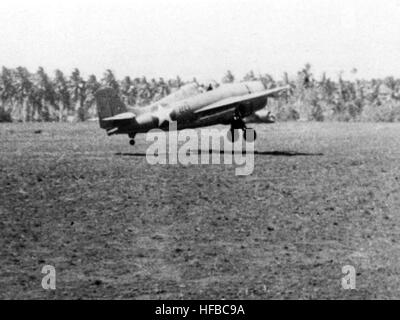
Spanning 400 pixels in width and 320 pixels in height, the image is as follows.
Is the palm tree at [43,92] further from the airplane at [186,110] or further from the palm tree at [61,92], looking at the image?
the airplane at [186,110]

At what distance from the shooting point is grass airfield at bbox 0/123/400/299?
7.72 metres

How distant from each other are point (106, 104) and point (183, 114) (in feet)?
11.4

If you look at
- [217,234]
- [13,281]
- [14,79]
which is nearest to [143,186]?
[217,234]

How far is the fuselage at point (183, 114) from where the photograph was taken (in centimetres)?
2591

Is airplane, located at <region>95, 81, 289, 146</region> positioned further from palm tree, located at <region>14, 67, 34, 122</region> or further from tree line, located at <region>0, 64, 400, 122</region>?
palm tree, located at <region>14, 67, 34, 122</region>

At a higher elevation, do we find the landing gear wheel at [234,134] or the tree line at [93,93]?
the tree line at [93,93]

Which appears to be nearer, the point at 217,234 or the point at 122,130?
the point at 217,234

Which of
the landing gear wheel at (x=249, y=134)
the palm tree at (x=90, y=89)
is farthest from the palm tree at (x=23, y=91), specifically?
the landing gear wheel at (x=249, y=134)

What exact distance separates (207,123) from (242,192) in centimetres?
1242

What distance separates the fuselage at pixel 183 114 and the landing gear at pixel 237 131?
0.99 m

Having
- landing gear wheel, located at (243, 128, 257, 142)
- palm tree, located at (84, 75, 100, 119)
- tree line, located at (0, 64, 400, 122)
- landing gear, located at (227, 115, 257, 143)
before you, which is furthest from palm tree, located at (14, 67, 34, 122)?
landing gear wheel, located at (243, 128, 257, 142)
